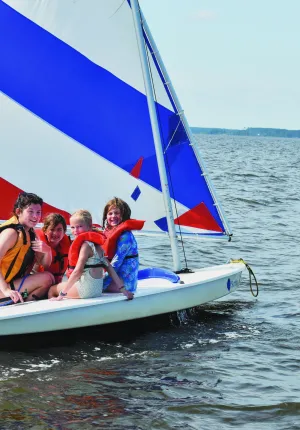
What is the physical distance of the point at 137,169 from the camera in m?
8.64

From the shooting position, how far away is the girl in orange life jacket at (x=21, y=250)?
23.1ft

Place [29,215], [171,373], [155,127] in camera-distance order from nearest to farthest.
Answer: [171,373]
[29,215]
[155,127]

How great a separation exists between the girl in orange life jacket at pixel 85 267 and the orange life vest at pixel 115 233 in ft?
0.85

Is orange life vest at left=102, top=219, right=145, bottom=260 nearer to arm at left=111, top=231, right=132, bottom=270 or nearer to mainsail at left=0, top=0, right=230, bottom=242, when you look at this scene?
arm at left=111, top=231, right=132, bottom=270

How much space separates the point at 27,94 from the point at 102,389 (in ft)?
11.2

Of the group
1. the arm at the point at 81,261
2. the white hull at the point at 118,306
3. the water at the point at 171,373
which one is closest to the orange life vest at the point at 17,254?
the white hull at the point at 118,306

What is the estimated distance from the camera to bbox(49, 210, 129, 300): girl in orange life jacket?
282 inches

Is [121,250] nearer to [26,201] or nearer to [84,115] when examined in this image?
[26,201]

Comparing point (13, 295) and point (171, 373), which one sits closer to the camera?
point (171, 373)

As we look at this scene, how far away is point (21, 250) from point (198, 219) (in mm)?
2509

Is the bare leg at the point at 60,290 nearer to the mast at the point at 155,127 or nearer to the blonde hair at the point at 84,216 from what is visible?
the blonde hair at the point at 84,216

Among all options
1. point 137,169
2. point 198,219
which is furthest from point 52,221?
point 198,219

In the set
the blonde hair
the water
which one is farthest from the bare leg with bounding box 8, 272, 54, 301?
the blonde hair

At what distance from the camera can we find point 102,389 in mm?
6414
